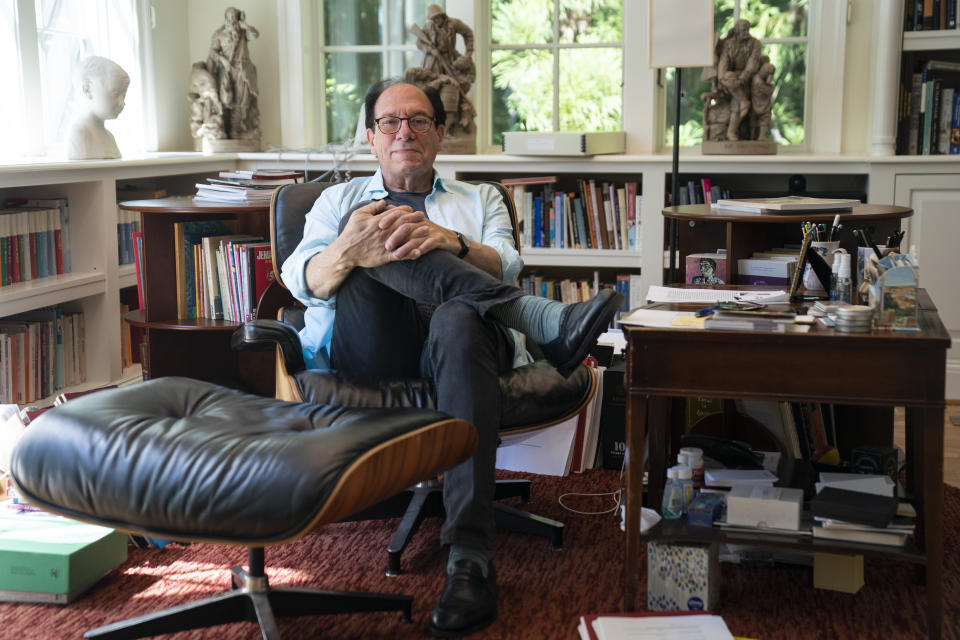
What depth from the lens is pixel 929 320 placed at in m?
1.85

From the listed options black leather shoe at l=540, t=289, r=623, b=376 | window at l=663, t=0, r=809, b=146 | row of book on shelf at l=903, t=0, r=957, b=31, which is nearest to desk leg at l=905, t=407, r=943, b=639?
black leather shoe at l=540, t=289, r=623, b=376

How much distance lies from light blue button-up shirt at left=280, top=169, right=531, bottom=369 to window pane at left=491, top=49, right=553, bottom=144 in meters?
1.64

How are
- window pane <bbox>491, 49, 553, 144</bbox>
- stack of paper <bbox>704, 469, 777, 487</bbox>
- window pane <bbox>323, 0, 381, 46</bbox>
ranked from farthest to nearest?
window pane <bbox>323, 0, 381, 46</bbox> → window pane <bbox>491, 49, 553, 144</bbox> → stack of paper <bbox>704, 469, 777, 487</bbox>

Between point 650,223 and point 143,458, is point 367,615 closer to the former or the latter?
point 143,458

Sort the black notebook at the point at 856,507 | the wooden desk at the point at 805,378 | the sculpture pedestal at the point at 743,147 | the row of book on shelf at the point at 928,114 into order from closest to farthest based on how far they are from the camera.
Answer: the wooden desk at the point at 805,378 < the black notebook at the point at 856,507 < the row of book on shelf at the point at 928,114 < the sculpture pedestal at the point at 743,147

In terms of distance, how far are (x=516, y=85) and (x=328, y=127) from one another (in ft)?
2.81

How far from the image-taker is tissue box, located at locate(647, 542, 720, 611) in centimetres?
193

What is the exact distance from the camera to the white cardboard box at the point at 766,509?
1.90 meters

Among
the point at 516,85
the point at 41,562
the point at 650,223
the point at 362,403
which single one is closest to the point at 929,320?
the point at 362,403

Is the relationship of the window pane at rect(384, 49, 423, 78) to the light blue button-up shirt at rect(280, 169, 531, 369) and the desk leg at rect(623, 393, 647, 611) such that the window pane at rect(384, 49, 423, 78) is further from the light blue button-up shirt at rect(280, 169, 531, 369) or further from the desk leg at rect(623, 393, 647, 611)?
the desk leg at rect(623, 393, 647, 611)

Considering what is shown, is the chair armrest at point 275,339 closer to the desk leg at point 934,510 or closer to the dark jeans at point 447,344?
the dark jeans at point 447,344

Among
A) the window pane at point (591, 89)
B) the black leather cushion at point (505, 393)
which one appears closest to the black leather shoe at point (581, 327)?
the black leather cushion at point (505, 393)

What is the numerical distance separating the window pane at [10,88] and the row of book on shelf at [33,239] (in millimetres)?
250

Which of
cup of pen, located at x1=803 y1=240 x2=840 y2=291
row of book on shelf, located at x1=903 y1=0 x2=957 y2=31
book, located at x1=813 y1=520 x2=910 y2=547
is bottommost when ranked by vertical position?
book, located at x1=813 y1=520 x2=910 y2=547
